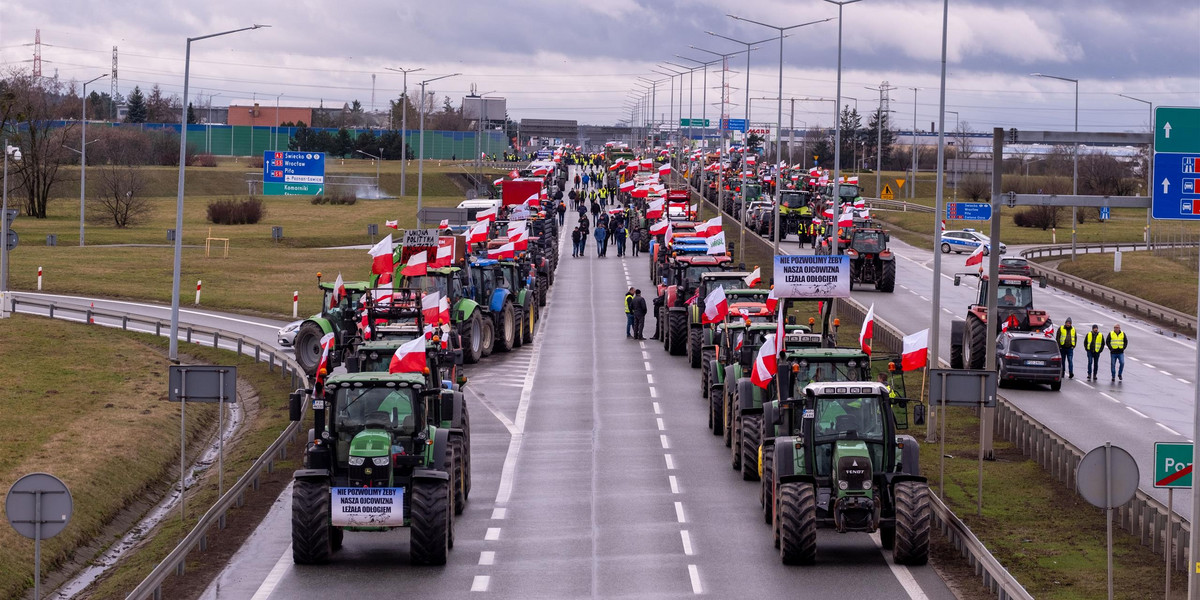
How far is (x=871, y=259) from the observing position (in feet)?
187

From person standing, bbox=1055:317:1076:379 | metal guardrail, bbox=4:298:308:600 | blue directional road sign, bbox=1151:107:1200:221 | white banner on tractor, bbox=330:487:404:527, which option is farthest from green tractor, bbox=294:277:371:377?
blue directional road sign, bbox=1151:107:1200:221

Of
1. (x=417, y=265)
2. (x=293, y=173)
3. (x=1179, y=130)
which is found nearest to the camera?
(x=1179, y=130)

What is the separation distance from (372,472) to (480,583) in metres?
2.00

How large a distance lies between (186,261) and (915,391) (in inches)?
1732

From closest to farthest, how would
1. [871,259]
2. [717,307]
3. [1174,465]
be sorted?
1. [1174,465]
2. [717,307]
3. [871,259]

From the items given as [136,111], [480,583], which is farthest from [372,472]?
[136,111]

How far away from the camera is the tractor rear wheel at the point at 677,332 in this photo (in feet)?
137

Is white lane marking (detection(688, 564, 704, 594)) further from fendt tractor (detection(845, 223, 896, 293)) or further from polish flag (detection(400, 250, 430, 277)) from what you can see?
fendt tractor (detection(845, 223, 896, 293))

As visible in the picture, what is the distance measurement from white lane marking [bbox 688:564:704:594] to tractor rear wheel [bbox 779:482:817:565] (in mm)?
1218

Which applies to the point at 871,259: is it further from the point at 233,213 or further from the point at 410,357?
the point at 233,213

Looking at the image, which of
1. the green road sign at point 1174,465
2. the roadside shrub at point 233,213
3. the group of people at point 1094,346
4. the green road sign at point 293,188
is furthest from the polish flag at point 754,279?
the roadside shrub at point 233,213

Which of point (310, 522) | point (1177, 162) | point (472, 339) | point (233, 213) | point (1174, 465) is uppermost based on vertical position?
point (1177, 162)

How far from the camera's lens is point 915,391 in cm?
3544

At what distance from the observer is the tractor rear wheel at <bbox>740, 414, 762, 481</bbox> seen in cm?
2473
